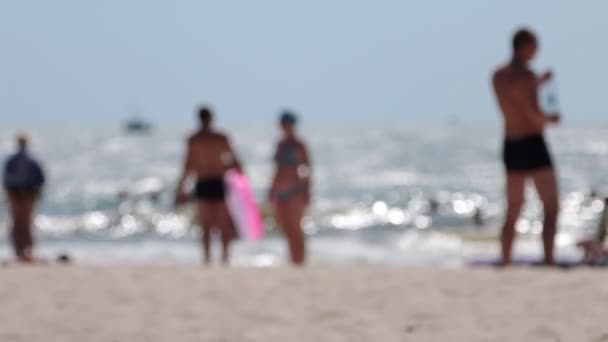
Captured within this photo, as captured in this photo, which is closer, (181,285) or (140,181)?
(181,285)

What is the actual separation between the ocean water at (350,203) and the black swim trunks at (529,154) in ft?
7.90

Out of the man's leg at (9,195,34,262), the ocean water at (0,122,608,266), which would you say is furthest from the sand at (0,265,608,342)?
the man's leg at (9,195,34,262)

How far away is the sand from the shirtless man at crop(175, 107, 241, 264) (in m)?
1.84

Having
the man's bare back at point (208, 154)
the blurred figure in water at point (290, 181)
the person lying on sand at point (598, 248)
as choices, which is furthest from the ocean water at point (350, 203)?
the man's bare back at point (208, 154)

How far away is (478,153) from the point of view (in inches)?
3135

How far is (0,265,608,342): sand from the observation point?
5883 mm

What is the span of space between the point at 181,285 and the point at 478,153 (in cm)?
7302

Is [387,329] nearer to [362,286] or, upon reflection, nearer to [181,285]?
[362,286]

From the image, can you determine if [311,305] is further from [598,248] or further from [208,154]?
[598,248]

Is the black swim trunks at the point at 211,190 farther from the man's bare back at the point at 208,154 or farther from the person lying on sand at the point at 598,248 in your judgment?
the person lying on sand at the point at 598,248

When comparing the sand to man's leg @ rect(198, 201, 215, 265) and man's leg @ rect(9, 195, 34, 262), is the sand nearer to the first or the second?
man's leg @ rect(198, 201, 215, 265)

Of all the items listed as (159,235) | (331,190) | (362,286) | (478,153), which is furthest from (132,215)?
(478,153)

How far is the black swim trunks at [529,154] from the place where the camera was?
7496 millimetres

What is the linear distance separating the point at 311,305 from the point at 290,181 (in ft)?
9.73
